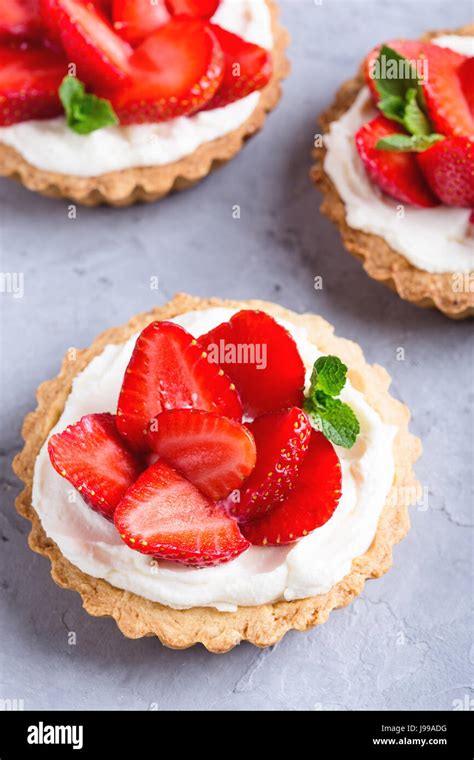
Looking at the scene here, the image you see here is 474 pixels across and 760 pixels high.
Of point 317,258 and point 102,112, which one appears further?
point 317,258

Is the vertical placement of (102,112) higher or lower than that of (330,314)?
higher

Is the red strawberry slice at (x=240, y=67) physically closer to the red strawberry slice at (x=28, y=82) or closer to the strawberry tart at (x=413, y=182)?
the strawberry tart at (x=413, y=182)

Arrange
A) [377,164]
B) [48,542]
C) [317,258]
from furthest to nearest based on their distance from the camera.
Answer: [317,258]
[377,164]
[48,542]

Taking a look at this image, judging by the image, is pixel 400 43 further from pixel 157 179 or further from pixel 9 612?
pixel 9 612

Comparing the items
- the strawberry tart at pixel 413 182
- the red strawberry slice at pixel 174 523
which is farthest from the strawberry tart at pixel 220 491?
the strawberry tart at pixel 413 182

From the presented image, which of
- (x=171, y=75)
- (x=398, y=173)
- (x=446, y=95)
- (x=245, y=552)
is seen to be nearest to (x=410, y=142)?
(x=398, y=173)

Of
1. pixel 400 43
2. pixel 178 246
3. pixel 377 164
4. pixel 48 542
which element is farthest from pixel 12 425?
pixel 400 43

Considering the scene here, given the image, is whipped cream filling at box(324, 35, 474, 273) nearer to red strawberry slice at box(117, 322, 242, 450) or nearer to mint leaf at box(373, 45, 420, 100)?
mint leaf at box(373, 45, 420, 100)
